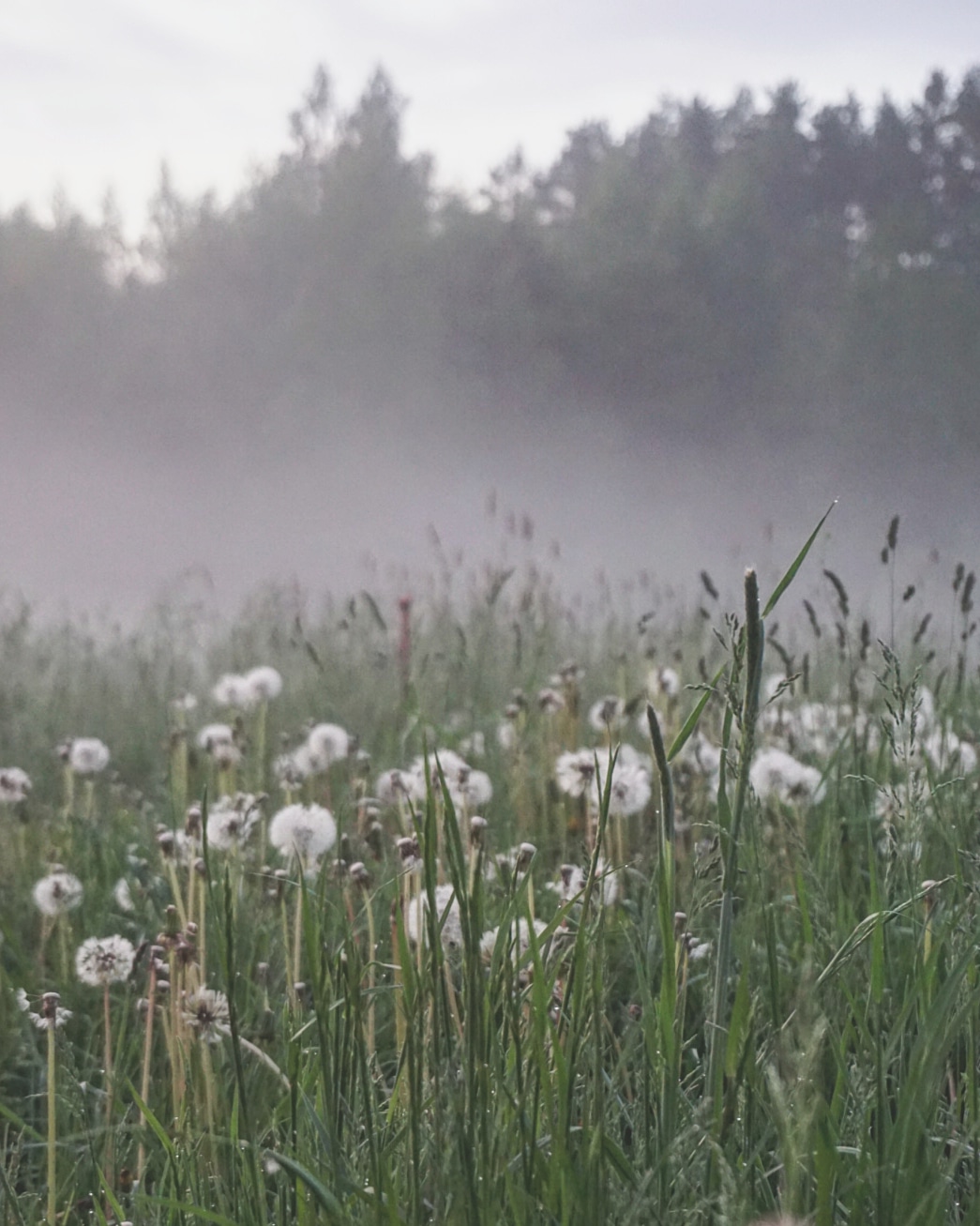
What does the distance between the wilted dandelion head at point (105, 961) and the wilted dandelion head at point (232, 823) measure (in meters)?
0.21

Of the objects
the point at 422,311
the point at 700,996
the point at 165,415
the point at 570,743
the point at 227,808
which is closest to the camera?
the point at 700,996

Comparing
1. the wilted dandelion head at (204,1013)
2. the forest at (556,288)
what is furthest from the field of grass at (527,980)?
the forest at (556,288)

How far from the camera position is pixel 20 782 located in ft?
8.32

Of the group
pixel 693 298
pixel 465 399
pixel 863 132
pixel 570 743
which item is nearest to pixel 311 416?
pixel 465 399

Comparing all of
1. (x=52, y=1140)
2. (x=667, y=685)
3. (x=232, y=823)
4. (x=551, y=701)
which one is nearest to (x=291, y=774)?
(x=232, y=823)

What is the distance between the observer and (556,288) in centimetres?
2541

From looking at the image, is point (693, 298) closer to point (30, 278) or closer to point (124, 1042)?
point (30, 278)

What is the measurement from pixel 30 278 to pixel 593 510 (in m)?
14.3

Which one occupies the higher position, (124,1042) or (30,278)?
(30,278)

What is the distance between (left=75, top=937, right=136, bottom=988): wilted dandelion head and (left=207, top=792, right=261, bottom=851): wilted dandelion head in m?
0.21

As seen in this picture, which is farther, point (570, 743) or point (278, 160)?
point (278, 160)

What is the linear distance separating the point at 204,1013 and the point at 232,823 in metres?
0.49

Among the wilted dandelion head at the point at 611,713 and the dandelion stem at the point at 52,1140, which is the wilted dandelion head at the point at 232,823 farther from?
the wilted dandelion head at the point at 611,713

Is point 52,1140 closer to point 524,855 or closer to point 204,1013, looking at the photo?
point 204,1013
